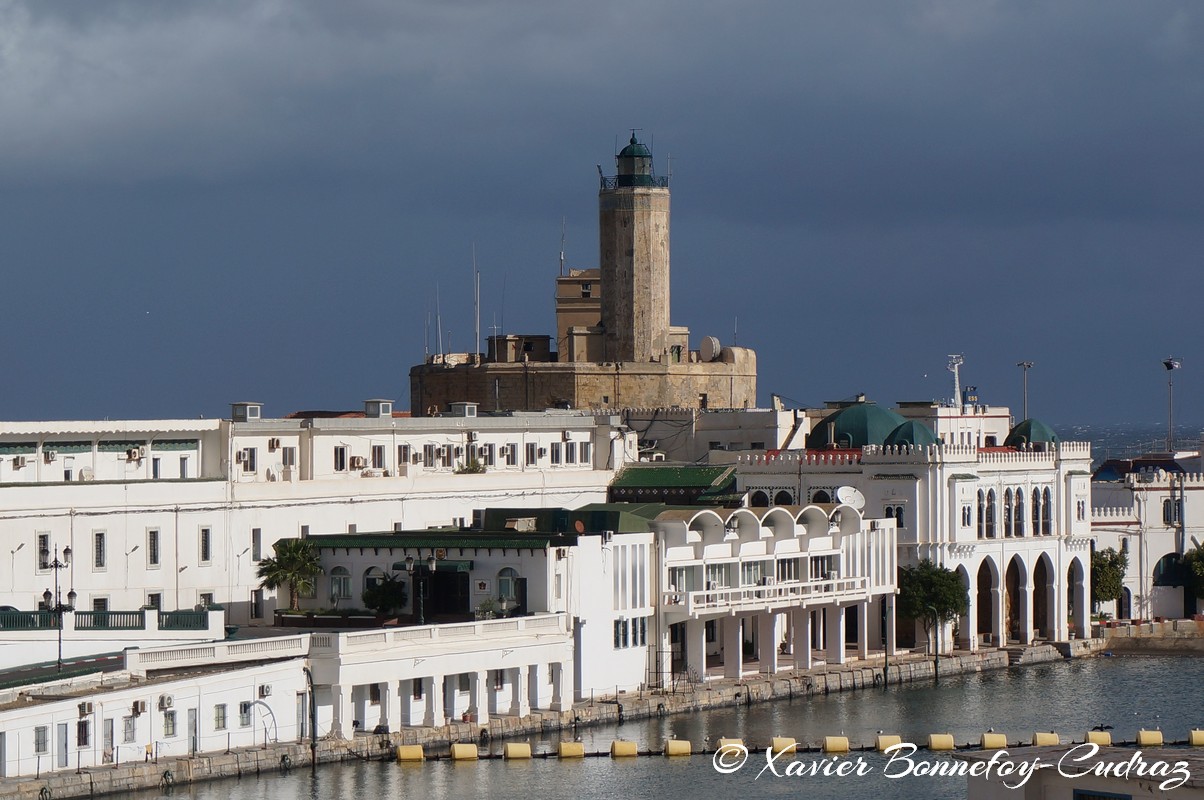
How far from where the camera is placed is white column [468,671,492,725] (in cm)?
7150

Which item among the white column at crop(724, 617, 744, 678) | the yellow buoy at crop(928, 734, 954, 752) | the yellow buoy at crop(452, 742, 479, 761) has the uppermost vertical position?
the white column at crop(724, 617, 744, 678)

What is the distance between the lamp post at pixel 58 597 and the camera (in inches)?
2717

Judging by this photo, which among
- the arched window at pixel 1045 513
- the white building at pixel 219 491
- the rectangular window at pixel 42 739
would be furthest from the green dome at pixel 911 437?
the rectangular window at pixel 42 739

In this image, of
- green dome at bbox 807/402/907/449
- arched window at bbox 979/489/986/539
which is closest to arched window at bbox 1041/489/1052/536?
arched window at bbox 979/489/986/539

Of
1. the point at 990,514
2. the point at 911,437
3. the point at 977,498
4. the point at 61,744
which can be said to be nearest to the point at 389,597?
the point at 61,744

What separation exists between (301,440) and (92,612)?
18.3 m

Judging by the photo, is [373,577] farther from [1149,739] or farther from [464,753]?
[1149,739]

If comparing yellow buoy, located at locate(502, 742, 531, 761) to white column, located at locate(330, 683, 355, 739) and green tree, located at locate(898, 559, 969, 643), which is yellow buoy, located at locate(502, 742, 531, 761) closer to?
white column, located at locate(330, 683, 355, 739)

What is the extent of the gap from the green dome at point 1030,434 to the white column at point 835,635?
627 inches

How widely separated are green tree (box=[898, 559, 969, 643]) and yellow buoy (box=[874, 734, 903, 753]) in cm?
1962

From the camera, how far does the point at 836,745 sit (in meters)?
70.3

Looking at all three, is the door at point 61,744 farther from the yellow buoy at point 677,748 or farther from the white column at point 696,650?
the white column at point 696,650

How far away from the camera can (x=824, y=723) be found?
76.3 metres

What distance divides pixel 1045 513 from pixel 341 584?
30678mm
